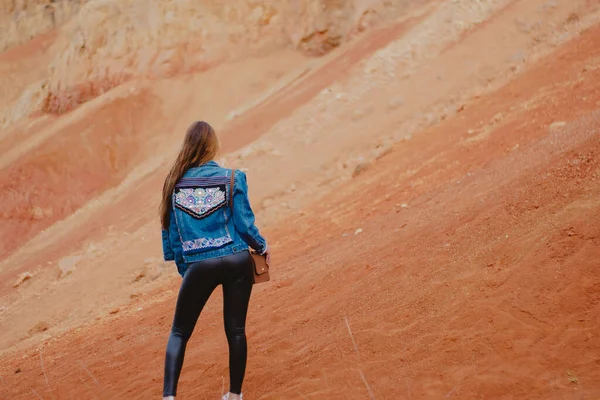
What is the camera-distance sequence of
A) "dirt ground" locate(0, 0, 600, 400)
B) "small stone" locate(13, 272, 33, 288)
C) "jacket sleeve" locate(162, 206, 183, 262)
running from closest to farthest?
1. "jacket sleeve" locate(162, 206, 183, 262)
2. "dirt ground" locate(0, 0, 600, 400)
3. "small stone" locate(13, 272, 33, 288)

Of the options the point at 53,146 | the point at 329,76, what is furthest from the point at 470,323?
the point at 53,146

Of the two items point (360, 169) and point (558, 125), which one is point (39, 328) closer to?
point (360, 169)

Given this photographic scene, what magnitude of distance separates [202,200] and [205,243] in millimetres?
225

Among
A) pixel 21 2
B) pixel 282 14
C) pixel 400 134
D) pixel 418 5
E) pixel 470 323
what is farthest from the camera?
pixel 21 2

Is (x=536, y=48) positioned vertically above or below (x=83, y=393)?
below

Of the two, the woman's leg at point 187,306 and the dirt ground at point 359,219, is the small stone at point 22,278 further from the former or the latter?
the woman's leg at point 187,306

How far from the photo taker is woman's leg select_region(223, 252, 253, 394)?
365cm

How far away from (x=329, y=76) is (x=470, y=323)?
42.7 ft

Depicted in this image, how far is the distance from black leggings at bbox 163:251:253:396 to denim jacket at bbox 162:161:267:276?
0.20 ft

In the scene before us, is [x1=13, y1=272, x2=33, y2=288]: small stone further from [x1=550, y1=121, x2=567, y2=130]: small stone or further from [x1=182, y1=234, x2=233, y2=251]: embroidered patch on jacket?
[x1=182, y1=234, x2=233, y2=251]: embroidered patch on jacket

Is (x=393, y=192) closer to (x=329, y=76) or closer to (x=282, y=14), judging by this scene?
(x=329, y=76)

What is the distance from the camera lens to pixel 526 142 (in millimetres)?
9078

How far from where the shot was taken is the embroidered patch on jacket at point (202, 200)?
3.61 meters

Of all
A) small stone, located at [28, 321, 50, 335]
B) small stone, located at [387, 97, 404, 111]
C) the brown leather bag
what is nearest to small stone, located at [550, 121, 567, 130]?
small stone, located at [387, 97, 404, 111]
